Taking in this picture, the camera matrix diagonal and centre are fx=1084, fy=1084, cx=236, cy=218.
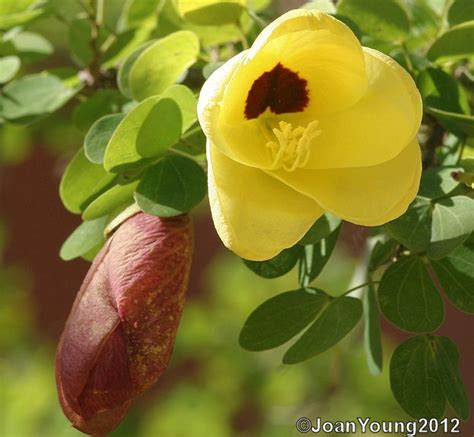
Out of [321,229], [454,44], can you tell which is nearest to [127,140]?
[321,229]

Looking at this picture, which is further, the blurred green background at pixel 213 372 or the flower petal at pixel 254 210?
the blurred green background at pixel 213 372

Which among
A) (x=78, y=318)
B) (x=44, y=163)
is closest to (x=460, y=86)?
(x=78, y=318)

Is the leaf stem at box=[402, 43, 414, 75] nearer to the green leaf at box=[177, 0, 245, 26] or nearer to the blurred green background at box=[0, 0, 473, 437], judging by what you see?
the green leaf at box=[177, 0, 245, 26]

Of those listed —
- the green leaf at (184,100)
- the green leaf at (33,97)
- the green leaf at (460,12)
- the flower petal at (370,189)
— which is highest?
the green leaf at (184,100)

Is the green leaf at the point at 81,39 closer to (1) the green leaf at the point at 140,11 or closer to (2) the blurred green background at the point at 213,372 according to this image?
(1) the green leaf at the point at 140,11

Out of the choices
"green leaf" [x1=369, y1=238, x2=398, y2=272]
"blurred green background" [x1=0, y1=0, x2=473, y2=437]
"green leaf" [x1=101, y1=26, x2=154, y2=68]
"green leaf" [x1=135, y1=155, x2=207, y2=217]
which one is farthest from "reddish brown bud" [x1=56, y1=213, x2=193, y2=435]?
"blurred green background" [x1=0, y1=0, x2=473, y2=437]

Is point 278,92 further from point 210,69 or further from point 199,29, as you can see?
point 199,29

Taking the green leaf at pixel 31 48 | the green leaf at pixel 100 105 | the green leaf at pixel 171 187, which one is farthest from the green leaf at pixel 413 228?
the green leaf at pixel 31 48
